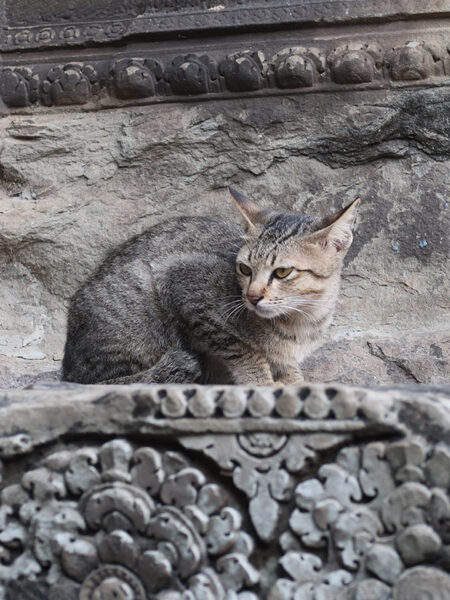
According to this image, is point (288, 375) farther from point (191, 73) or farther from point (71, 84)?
point (71, 84)

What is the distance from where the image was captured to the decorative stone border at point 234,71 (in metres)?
3.34

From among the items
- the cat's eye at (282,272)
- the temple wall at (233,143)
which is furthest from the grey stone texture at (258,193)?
the cat's eye at (282,272)

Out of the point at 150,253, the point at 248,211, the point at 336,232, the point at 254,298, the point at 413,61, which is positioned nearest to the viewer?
the point at 254,298

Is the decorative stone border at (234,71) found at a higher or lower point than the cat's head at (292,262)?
higher

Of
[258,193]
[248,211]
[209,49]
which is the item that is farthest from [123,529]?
[209,49]

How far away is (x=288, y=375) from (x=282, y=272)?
437 millimetres

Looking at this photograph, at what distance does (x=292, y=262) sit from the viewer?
9.35 feet

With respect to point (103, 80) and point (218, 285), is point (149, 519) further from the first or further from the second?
point (103, 80)

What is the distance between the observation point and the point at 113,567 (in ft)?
5.55

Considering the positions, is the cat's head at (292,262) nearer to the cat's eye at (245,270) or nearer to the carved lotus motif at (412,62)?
the cat's eye at (245,270)

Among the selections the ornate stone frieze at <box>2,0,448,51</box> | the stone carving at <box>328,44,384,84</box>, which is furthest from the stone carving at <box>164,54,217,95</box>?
the stone carving at <box>328,44,384,84</box>

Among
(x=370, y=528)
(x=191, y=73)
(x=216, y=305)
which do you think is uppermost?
(x=191, y=73)

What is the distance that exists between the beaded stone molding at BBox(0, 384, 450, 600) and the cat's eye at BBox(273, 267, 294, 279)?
1090mm

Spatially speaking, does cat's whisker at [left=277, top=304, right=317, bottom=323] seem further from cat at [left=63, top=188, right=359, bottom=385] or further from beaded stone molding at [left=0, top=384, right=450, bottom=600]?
beaded stone molding at [left=0, top=384, right=450, bottom=600]
